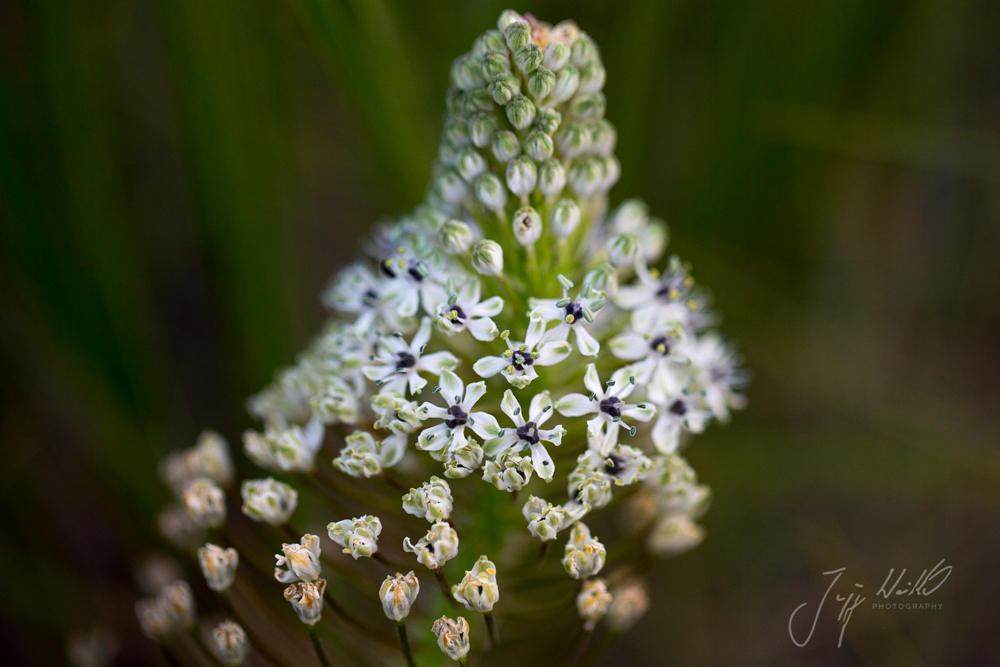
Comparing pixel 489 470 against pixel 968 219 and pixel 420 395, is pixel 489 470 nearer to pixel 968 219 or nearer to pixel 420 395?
pixel 420 395

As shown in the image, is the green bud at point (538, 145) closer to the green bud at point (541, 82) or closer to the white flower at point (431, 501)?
the green bud at point (541, 82)

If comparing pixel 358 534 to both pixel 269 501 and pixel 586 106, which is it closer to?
pixel 269 501

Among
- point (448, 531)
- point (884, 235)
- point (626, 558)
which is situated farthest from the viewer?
point (884, 235)

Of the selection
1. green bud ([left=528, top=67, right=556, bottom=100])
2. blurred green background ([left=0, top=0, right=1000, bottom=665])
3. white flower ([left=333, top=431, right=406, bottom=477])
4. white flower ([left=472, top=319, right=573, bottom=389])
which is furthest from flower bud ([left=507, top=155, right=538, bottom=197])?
white flower ([left=333, top=431, right=406, bottom=477])

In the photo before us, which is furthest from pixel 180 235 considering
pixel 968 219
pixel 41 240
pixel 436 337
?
pixel 968 219

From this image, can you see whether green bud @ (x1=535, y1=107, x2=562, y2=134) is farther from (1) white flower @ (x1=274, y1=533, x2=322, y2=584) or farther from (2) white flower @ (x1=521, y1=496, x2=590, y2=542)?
(1) white flower @ (x1=274, y1=533, x2=322, y2=584)

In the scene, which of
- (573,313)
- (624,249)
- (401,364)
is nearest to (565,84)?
(624,249)
